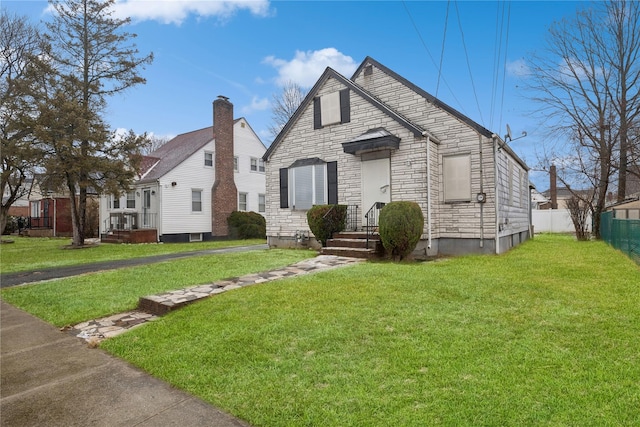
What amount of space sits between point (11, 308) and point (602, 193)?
2348 cm

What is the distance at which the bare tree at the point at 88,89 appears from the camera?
15.8 m

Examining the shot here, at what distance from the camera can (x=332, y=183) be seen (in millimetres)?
12109

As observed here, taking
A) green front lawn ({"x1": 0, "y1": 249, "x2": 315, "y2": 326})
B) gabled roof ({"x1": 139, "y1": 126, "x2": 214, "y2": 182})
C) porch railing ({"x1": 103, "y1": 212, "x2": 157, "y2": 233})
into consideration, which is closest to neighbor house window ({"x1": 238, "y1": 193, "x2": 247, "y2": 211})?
gabled roof ({"x1": 139, "y1": 126, "x2": 214, "y2": 182})

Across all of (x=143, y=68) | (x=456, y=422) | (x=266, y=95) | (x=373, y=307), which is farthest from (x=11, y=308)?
(x=266, y=95)

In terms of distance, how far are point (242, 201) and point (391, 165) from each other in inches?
588

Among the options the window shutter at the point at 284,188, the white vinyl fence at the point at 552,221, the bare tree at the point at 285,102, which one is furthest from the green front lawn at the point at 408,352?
the bare tree at the point at 285,102

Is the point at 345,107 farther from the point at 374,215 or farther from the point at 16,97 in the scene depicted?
the point at 16,97

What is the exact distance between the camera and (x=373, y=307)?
15.3 ft

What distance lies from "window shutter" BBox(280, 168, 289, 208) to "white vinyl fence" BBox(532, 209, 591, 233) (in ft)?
66.0

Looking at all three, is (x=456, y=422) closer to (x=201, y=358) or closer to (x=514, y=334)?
(x=514, y=334)

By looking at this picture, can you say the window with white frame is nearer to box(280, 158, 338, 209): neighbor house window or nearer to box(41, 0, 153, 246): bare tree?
box(280, 158, 338, 209): neighbor house window

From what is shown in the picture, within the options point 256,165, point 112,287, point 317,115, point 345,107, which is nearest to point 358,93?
point 345,107

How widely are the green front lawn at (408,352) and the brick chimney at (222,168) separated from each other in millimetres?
16923

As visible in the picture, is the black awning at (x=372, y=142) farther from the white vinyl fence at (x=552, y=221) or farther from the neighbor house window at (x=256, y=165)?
the white vinyl fence at (x=552, y=221)
